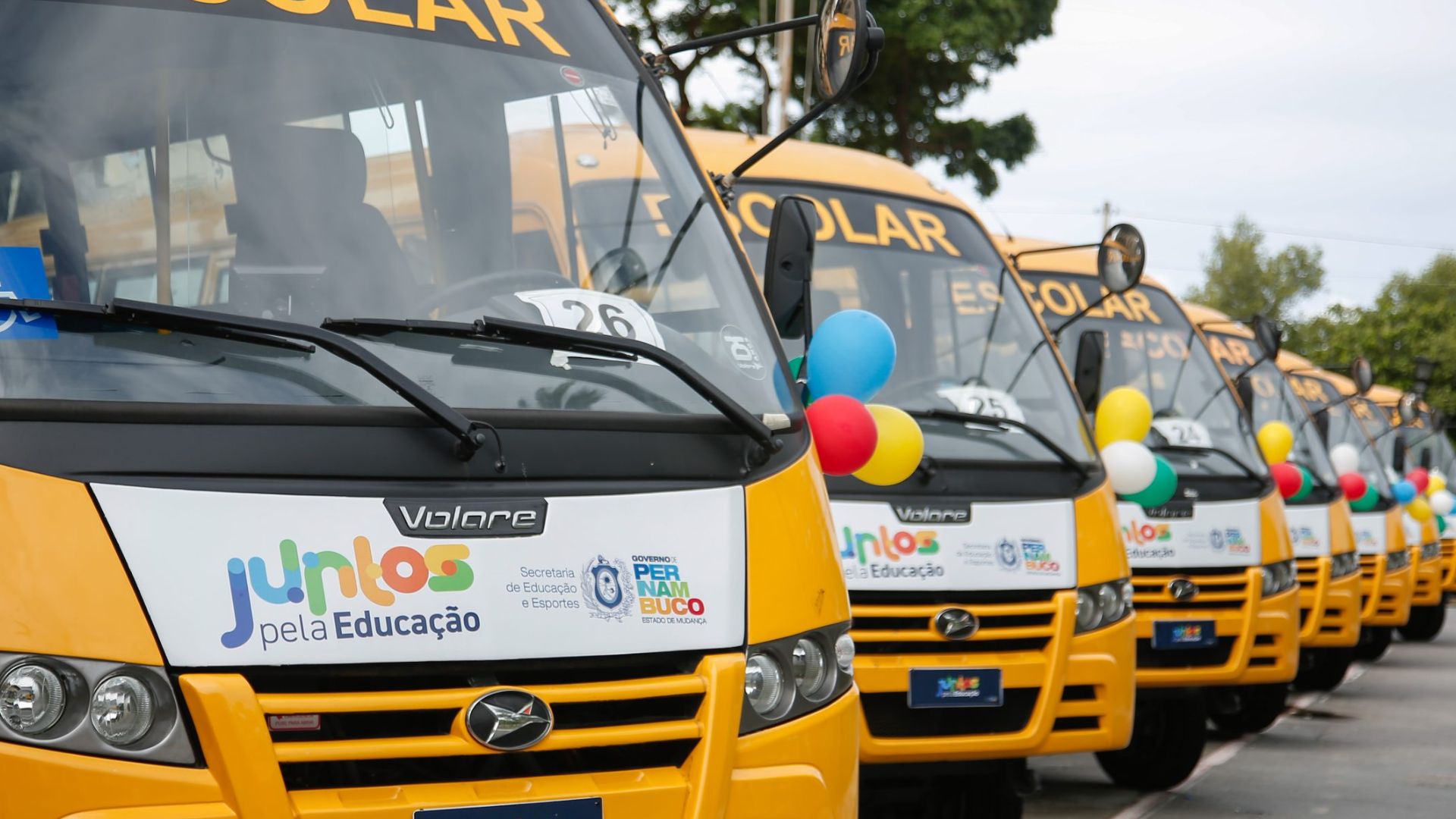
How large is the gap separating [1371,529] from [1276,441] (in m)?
3.84

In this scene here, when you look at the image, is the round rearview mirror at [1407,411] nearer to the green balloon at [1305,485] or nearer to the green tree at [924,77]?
the green balloon at [1305,485]

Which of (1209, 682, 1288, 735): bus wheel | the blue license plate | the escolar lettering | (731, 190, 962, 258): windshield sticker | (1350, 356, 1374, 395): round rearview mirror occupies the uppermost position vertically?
the escolar lettering

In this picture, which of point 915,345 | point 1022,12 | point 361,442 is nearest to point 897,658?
point 915,345

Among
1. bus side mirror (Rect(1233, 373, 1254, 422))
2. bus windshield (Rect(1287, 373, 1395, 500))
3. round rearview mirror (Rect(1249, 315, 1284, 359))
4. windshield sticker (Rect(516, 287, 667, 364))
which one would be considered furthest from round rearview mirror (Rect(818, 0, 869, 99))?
bus windshield (Rect(1287, 373, 1395, 500))

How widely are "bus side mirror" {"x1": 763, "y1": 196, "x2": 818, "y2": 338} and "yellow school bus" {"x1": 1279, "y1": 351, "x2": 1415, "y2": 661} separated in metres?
8.54

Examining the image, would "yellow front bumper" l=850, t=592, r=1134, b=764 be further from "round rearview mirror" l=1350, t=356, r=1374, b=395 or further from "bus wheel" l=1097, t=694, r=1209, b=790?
"round rearview mirror" l=1350, t=356, r=1374, b=395

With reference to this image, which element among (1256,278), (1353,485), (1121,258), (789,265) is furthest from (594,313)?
(1256,278)

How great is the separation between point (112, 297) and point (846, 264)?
3766 mm

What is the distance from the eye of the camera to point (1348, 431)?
48.7 ft

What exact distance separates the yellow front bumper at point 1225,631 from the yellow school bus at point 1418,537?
659 centimetres

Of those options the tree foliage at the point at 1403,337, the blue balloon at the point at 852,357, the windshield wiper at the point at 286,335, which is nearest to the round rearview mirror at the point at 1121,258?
the blue balloon at the point at 852,357

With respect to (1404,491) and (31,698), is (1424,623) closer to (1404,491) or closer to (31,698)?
(1404,491)

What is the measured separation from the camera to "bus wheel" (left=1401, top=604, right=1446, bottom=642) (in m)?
17.5

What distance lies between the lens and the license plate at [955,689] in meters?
5.64
